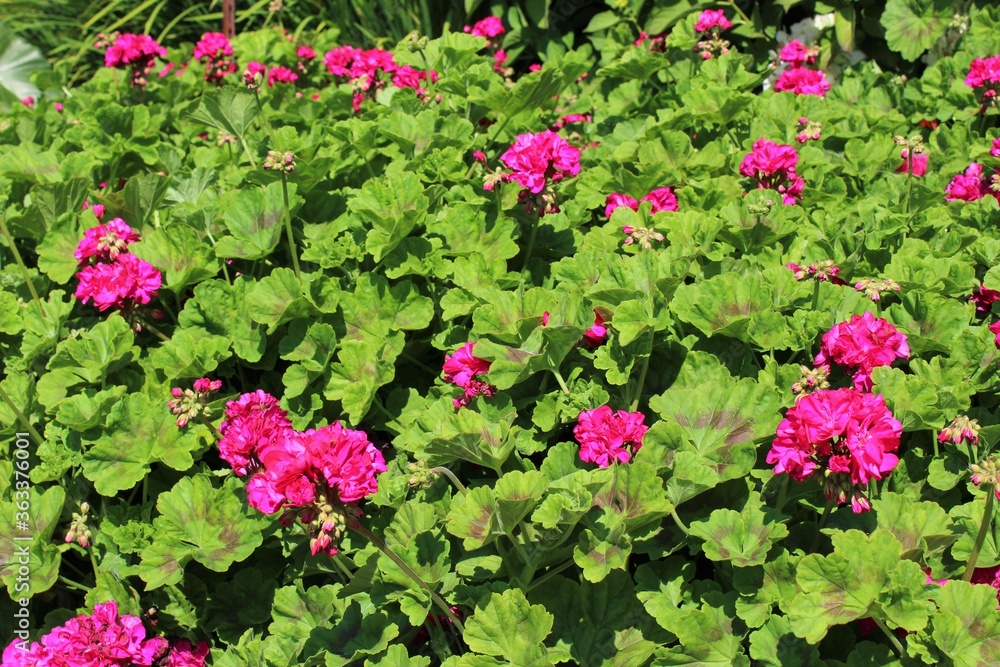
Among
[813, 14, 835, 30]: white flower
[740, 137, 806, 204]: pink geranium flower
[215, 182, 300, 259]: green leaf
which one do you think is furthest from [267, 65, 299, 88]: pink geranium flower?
[813, 14, 835, 30]: white flower

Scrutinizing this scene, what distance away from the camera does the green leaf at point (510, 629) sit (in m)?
1.97

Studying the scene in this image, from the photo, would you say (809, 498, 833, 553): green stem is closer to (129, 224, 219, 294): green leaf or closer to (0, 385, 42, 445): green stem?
(129, 224, 219, 294): green leaf

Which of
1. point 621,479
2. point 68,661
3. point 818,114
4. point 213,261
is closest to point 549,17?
point 818,114

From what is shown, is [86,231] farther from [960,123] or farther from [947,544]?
[960,123]

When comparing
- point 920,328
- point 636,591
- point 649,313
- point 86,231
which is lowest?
point 636,591

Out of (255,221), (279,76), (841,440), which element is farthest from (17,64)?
(841,440)

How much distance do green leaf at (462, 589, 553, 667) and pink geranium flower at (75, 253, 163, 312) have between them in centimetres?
151

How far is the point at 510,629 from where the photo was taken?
→ 201 cm

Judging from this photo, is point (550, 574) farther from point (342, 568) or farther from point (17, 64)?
point (17, 64)

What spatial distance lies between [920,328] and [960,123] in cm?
150

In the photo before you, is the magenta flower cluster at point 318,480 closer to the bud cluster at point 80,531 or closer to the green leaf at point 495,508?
the green leaf at point 495,508

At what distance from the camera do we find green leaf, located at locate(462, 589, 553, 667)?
1975mm

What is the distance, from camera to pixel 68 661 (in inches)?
88.4

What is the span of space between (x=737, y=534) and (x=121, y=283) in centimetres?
192
